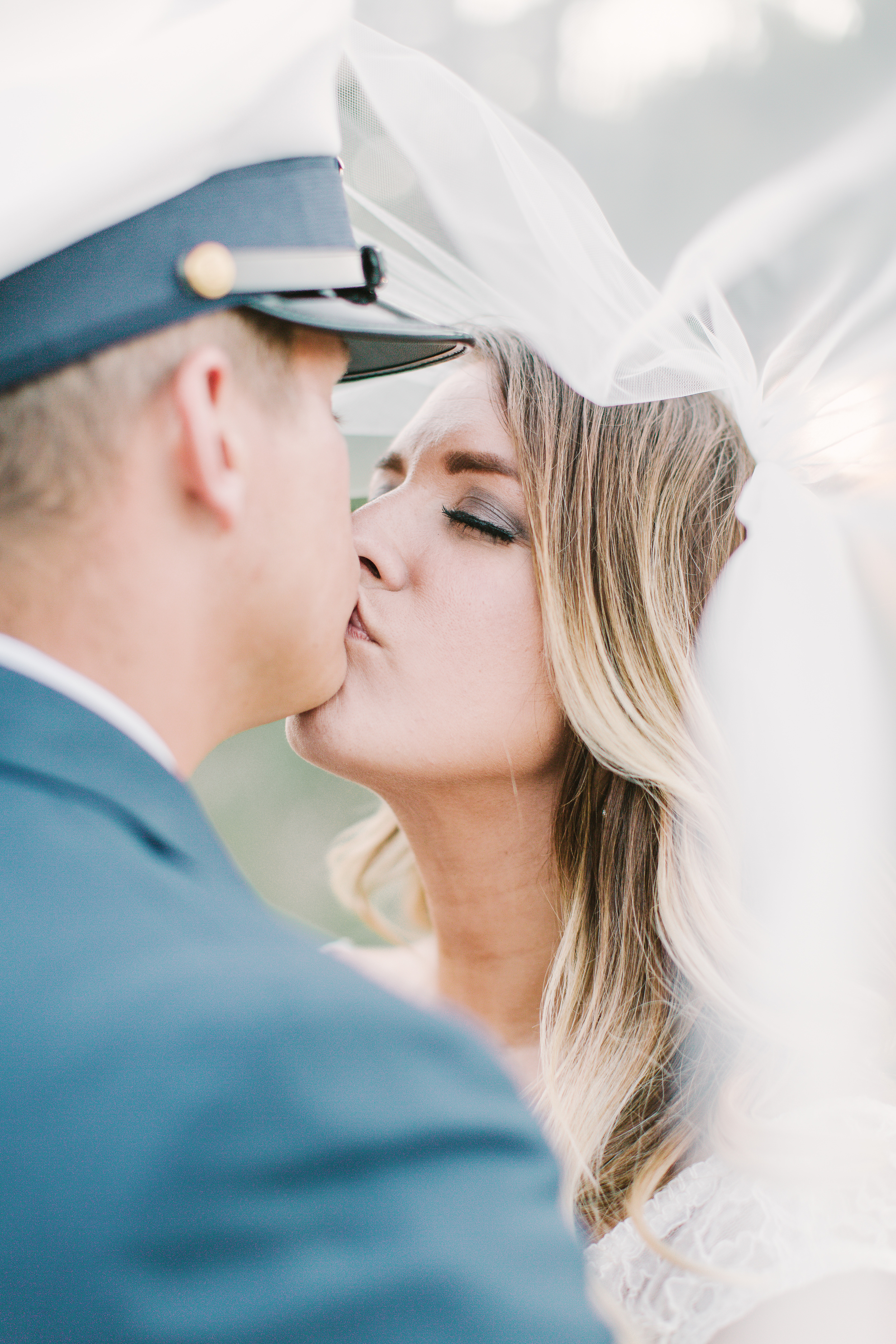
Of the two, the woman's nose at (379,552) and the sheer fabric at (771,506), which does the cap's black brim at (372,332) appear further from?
the woman's nose at (379,552)

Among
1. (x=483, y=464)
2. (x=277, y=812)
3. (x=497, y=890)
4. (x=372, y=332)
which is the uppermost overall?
(x=372, y=332)

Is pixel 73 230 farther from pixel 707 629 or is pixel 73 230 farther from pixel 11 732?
pixel 707 629

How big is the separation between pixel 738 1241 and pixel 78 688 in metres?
1.10

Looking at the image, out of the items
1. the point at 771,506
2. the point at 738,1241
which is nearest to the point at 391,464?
the point at 771,506

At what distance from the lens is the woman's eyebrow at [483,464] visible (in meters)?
1.60

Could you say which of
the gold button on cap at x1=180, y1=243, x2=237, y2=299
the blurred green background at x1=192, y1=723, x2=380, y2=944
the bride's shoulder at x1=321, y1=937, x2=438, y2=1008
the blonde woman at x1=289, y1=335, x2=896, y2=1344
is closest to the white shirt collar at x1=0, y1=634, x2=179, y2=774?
the gold button on cap at x1=180, y1=243, x2=237, y2=299

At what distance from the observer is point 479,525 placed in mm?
1585

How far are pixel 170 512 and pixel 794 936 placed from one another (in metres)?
1.13

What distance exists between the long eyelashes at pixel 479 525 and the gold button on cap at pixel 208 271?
72cm

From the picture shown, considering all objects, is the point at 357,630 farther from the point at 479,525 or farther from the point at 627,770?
the point at 627,770

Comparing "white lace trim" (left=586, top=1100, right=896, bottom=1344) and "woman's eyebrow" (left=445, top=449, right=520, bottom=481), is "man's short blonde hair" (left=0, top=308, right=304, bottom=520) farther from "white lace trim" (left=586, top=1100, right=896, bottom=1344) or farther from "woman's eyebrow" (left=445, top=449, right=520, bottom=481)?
"white lace trim" (left=586, top=1100, right=896, bottom=1344)

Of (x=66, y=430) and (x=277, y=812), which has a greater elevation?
(x=66, y=430)

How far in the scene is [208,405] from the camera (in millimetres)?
886

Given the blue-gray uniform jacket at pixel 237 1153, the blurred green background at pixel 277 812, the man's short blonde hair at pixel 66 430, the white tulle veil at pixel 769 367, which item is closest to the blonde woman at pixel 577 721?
the white tulle veil at pixel 769 367
